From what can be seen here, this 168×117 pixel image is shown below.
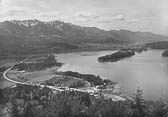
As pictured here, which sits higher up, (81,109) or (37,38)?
(37,38)

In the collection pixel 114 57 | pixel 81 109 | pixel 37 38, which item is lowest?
pixel 81 109

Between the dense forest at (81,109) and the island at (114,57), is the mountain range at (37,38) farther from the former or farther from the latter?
the dense forest at (81,109)

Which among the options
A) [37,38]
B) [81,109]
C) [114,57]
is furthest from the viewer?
[37,38]

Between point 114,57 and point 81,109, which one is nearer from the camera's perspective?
point 81,109

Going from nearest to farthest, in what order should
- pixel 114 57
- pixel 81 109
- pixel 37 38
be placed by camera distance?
pixel 81 109 < pixel 114 57 < pixel 37 38

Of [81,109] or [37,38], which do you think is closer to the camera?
[81,109]

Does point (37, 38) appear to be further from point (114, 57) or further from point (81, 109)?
point (81, 109)

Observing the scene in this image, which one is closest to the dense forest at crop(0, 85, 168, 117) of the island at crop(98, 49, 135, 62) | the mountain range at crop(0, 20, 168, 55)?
the island at crop(98, 49, 135, 62)

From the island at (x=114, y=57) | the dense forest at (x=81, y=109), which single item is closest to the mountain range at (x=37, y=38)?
the island at (x=114, y=57)

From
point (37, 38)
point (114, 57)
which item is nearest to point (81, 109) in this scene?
point (114, 57)

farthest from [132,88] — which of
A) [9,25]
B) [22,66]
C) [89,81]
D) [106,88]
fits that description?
[9,25]

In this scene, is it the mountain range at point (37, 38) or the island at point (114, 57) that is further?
the mountain range at point (37, 38)
